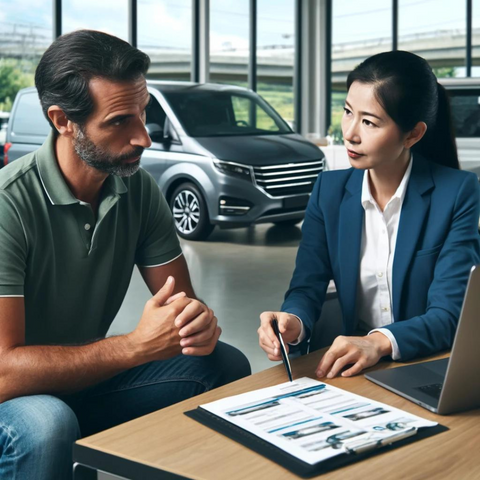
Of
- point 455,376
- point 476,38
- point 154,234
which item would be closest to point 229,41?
point 476,38

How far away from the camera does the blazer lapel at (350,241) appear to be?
1.97 metres

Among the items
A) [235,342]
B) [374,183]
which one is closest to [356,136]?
[374,183]

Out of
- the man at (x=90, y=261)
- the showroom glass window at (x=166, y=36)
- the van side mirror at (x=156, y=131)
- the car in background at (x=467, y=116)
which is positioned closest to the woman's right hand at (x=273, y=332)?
the man at (x=90, y=261)

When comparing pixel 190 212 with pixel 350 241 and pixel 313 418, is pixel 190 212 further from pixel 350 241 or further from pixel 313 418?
pixel 313 418

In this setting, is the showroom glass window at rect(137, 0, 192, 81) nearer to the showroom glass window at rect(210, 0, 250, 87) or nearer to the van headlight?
the showroom glass window at rect(210, 0, 250, 87)

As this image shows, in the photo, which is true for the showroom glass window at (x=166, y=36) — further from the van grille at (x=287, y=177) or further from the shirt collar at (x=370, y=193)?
the shirt collar at (x=370, y=193)

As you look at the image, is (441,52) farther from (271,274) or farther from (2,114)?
(271,274)

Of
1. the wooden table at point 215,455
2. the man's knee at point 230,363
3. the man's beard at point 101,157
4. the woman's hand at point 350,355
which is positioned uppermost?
the man's beard at point 101,157

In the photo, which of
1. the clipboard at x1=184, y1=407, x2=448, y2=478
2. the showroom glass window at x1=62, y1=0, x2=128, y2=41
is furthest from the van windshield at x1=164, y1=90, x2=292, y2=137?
the clipboard at x1=184, y1=407, x2=448, y2=478

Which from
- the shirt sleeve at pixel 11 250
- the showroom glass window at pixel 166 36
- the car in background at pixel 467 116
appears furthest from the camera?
the showroom glass window at pixel 166 36

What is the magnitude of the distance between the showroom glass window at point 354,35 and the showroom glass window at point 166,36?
3.06 metres

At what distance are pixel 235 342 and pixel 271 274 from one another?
1.78 m

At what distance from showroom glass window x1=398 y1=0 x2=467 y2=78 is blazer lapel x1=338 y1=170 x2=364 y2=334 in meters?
11.5

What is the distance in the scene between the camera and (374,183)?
2.02 m
